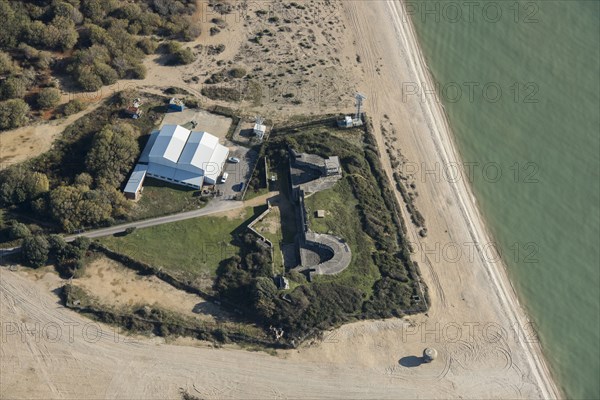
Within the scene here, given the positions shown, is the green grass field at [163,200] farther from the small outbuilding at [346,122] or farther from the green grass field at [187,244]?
the small outbuilding at [346,122]

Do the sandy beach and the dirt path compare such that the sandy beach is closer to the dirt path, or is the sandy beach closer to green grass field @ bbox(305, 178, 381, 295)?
green grass field @ bbox(305, 178, 381, 295)

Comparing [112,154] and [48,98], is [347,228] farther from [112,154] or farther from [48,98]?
[48,98]

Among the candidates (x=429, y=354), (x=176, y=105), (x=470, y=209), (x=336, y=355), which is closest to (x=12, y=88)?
(x=176, y=105)

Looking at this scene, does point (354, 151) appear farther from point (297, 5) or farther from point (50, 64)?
point (50, 64)

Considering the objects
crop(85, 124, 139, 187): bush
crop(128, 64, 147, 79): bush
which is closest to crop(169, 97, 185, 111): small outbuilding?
crop(128, 64, 147, 79): bush

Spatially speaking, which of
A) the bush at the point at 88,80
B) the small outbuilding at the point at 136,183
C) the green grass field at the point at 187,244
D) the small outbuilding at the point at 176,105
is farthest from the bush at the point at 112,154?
the bush at the point at 88,80

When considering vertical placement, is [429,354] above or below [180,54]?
below

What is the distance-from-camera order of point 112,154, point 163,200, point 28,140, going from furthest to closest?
point 28,140, point 112,154, point 163,200
